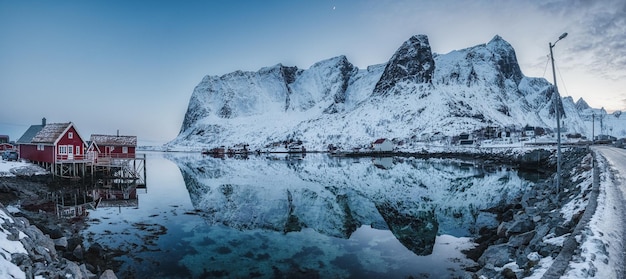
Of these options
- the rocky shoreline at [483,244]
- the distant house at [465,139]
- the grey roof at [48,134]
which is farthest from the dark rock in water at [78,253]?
the distant house at [465,139]

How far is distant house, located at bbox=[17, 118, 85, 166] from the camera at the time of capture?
123ft

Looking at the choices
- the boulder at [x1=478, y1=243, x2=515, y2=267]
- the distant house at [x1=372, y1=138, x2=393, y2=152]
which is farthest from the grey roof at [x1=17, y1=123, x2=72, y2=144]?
the distant house at [x1=372, y1=138, x2=393, y2=152]

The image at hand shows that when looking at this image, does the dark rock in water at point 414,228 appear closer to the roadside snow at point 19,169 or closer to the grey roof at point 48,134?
the grey roof at point 48,134

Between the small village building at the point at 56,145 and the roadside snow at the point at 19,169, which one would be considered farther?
the small village building at the point at 56,145

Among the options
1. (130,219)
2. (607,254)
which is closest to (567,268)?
(607,254)

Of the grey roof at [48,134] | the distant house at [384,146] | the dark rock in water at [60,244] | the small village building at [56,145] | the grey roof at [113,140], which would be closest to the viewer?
the dark rock in water at [60,244]

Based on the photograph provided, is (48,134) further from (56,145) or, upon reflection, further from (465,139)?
(465,139)

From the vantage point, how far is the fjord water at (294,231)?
1293 cm

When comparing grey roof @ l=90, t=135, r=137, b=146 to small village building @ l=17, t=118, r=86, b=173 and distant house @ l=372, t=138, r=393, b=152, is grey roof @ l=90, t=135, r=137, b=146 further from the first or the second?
distant house @ l=372, t=138, r=393, b=152

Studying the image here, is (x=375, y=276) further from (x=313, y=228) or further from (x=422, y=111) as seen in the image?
(x=422, y=111)

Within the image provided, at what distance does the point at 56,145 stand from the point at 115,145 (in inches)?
481

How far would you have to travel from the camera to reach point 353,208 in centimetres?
2536

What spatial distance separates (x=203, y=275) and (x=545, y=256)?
1127cm

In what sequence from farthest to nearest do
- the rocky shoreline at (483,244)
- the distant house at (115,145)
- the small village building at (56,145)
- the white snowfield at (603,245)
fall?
the distant house at (115,145) < the small village building at (56,145) < the rocky shoreline at (483,244) < the white snowfield at (603,245)
